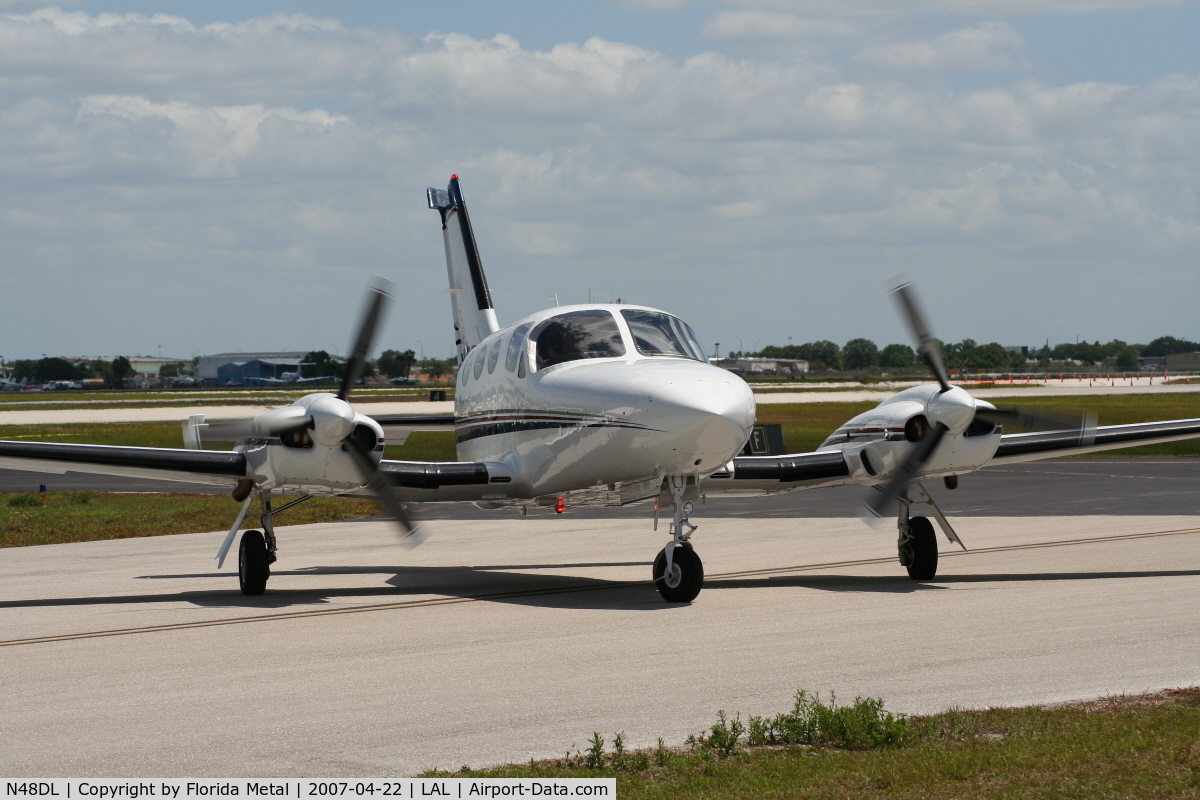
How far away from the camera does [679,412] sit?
12.6 meters

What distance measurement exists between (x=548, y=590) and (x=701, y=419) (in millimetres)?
3783

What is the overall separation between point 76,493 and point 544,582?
20108 mm

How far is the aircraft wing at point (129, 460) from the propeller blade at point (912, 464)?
299 inches

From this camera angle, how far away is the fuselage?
12805 mm

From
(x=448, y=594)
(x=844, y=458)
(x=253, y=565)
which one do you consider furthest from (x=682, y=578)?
(x=253, y=565)

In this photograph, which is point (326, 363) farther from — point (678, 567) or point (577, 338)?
point (678, 567)

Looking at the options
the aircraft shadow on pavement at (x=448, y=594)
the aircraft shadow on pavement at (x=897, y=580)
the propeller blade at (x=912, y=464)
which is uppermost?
the propeller blade at (x=912, y=464)

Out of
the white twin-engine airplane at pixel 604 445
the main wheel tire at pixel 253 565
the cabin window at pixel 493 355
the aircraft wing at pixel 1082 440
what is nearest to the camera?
the white twin-engine airplane at pixel 604 445

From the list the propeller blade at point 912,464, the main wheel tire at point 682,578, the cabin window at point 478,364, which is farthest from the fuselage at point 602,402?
the propeller blade at point 912,464

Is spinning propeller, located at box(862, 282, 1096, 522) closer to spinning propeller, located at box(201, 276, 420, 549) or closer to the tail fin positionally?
spinning propeller, located at box(201, 276, 420, 549)

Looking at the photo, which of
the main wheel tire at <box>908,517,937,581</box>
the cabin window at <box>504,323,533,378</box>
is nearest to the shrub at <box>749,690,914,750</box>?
the main wheel tire at <box>908,517,937,581</box>

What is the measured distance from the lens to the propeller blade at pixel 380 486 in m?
14.2

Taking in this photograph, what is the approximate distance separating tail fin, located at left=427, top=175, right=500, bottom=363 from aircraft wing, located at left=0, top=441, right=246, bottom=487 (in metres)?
7.23

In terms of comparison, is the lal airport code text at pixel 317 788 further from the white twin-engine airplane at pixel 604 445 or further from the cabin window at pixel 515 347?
the cabin window at pixel 515 347
